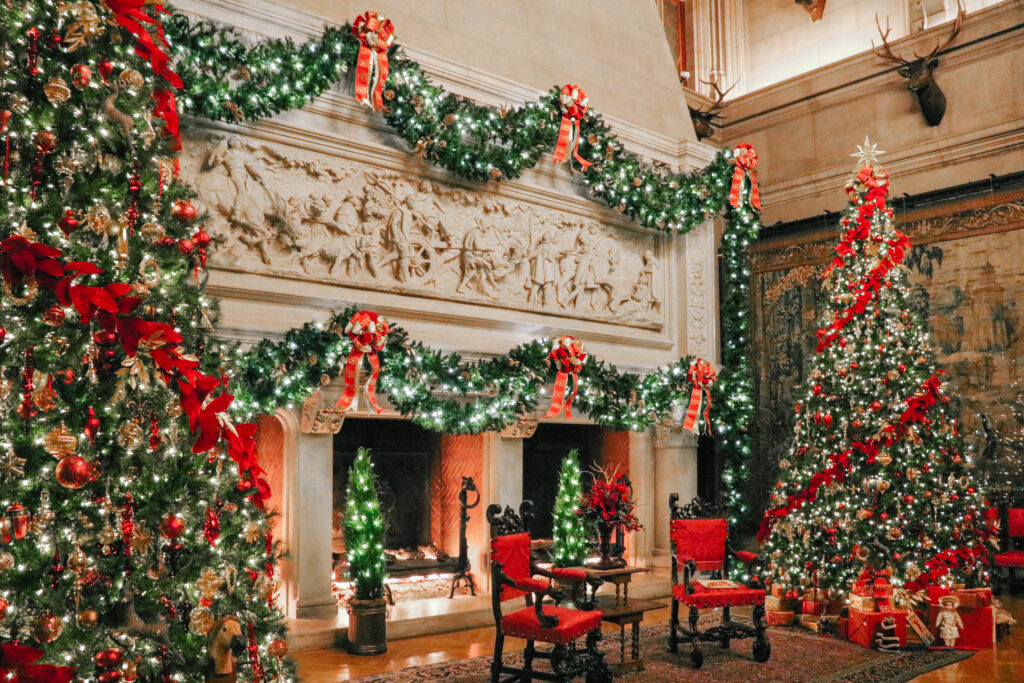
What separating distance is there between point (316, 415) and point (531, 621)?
281 centimetres

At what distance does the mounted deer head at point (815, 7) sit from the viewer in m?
12.5

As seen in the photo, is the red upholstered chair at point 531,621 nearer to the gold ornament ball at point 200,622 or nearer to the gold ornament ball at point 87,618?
the gold ornament ball at point 200,622

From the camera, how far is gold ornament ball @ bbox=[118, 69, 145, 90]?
3457mm

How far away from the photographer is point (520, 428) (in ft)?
27.7

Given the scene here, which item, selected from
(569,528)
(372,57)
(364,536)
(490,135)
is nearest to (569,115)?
(490,135)

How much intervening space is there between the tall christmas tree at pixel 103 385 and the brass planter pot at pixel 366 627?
101 inches

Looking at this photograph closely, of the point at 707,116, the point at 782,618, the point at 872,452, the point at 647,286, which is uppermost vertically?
the point at 707,116

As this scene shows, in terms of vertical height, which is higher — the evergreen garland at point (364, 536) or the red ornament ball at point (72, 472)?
the red ornament ball at point (72, 472)

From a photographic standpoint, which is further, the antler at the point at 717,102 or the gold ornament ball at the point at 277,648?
the antler at the point at 717,102

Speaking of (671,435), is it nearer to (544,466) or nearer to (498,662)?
(544,466)

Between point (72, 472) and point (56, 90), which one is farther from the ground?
point (56, 90)

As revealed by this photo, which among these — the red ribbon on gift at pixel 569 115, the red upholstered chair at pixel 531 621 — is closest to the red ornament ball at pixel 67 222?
the red upholstered chair at pixel 531 621

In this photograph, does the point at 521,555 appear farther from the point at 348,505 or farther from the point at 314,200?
the point at 314,200

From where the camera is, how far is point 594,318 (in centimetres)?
931
